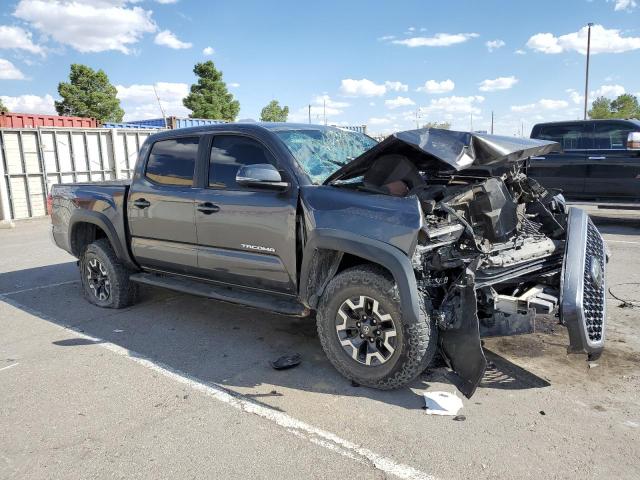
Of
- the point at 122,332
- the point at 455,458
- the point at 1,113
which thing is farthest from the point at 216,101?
the point at 455,458

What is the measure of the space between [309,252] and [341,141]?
147 cm

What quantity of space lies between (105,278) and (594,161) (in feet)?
29.7

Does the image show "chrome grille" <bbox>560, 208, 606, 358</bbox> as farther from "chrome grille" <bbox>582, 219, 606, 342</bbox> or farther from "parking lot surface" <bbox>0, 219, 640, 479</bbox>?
"parking lot surface" <bbox>0, 219, 640, 479</bbox>

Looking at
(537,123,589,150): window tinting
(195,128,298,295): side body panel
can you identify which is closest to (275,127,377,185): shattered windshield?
(195,128,298,295): side body panel

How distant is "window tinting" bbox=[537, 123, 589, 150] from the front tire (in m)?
8.77

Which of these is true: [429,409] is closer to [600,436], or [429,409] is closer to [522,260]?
[600,436]

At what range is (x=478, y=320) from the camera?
11.1ft

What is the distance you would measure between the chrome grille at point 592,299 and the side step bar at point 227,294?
2.01 metres

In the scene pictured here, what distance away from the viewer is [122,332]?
16.3ft

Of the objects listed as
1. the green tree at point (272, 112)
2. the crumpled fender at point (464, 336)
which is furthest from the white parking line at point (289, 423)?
the green tree at point (272, 112)

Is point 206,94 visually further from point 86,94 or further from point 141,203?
point 141,203

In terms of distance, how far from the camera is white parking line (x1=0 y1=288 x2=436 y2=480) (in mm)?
2715

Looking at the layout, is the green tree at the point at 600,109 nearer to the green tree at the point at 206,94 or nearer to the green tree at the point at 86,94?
the green tree at the point at 206,94

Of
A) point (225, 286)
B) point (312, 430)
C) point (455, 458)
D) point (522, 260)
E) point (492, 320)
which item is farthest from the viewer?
point (225, 286)
